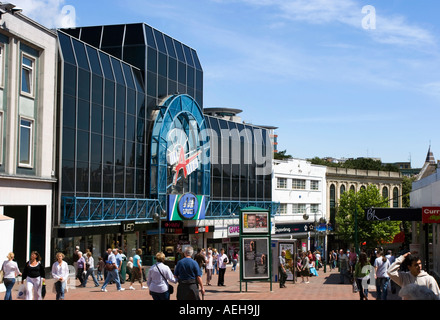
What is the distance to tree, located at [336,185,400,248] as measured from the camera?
7588 centimetres

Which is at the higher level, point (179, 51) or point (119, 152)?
point (179, 51)

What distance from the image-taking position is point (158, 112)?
42.4 metres

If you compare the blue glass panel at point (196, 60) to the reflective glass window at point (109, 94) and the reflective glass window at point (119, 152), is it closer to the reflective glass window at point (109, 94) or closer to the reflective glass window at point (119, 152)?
the reflective glass window at point (109, 94)

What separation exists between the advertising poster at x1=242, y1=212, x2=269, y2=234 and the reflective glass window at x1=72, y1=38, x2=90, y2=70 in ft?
50.5

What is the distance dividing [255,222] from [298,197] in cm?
4818

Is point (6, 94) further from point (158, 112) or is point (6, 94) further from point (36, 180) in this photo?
point (158, 112)

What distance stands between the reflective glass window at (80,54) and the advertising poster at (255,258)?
15755 millimetres

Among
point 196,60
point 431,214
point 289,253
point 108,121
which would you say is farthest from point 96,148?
point 431,214

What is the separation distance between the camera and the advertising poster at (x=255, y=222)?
75.5ft

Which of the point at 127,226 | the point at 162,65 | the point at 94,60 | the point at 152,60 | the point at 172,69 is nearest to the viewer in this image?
the point at 94,60

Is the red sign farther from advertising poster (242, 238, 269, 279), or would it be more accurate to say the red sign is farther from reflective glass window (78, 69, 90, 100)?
reflective glass window (78, 69, 90, 100)

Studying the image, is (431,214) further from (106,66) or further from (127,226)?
(106,66)

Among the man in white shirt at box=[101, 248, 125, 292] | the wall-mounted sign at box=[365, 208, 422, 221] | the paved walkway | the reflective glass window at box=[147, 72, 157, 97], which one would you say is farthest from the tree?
the man in white shirt at box=[101, 248, 125, 292]

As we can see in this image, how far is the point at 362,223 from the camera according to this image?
253 feet
